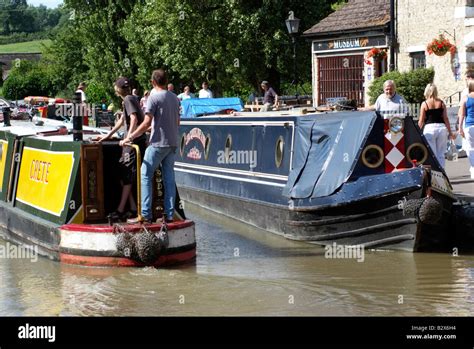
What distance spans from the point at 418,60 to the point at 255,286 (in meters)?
16.8

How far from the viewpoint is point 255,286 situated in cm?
983

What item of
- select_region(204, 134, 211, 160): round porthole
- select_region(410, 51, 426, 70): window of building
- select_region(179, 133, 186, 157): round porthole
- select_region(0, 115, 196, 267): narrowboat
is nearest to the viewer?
select_region(0, 115, 196, 267): narrowboat

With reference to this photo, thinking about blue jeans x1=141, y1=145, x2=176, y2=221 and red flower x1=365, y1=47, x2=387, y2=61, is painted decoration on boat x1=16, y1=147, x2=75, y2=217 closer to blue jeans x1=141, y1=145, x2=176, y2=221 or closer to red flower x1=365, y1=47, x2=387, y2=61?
blue jeans x1=141, y1=145, x2=176, y2=221

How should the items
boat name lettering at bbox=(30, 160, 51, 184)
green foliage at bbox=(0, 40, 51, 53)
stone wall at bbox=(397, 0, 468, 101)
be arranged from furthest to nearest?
1. green foliage at bbox=(0, 40, 51, 53)
2. stone wall at bbox=(397, 0, 468, 101)
3. boat name lettering at bbox=(30, 160, 51, 184)

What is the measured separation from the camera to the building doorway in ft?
91.5

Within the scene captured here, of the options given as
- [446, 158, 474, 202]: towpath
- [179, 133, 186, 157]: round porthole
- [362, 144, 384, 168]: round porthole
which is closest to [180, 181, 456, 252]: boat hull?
[362, 144, 384, 168]: round porthole

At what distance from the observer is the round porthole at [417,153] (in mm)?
11953

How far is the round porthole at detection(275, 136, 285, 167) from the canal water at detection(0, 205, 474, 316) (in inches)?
66.2

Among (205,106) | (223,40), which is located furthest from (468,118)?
(223,40)

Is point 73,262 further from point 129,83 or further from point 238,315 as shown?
point 238,315

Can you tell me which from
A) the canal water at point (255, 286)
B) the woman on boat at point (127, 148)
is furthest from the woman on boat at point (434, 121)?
the woman on boat at point (127, 148)

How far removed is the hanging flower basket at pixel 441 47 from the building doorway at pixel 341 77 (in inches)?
154

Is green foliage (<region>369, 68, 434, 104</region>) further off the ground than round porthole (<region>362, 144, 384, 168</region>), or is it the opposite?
green foliage (<region>369, 68, 434, 104</region>)
